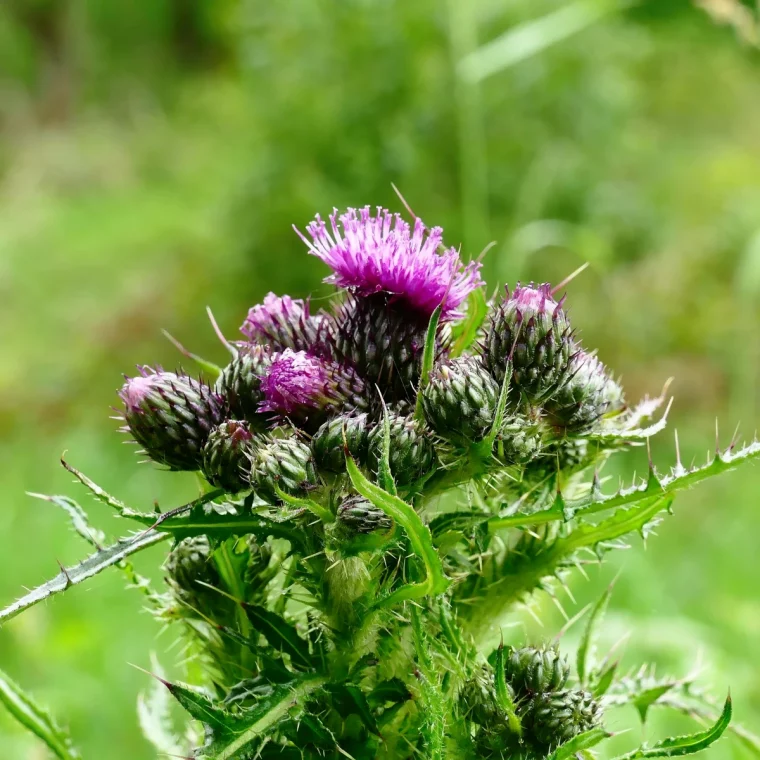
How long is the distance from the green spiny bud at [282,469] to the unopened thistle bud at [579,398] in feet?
1.26

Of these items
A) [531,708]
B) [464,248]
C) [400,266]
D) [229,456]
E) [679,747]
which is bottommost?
[679,747]

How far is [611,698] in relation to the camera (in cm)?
142

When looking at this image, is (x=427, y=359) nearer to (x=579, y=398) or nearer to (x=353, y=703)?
(x=579, y=398)

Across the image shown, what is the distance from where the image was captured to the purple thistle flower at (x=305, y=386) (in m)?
1.18

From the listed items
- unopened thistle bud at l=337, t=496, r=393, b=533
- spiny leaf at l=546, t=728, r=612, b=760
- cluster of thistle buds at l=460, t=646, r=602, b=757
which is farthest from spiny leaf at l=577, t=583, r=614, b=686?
unopened thistle bud at l=337, t=496, r=393, b=533

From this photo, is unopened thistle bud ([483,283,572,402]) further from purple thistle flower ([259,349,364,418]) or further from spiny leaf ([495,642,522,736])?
spiny leaf ([495,642,522,736])

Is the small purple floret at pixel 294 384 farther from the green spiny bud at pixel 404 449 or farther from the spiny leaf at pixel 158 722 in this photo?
the spiny leaf at pixel 158 722

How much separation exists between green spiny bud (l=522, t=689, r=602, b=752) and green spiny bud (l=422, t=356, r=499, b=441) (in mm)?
398

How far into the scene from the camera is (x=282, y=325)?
4.59 feet

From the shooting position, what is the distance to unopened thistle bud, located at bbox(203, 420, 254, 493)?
1.18 m

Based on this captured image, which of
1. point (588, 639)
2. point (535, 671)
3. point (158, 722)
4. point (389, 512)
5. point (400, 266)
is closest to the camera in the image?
point (389, 512)

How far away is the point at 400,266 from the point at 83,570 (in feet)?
2.12

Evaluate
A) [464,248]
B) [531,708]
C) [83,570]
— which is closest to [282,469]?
[83,570]

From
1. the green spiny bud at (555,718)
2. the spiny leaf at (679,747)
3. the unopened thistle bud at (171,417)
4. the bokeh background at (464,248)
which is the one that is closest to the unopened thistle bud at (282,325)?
the unopened thistle bud at (171,417)
